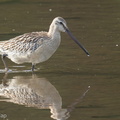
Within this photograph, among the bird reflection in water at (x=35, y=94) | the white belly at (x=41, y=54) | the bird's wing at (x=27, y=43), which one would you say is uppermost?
the bird's wing at (x=27, y=43)

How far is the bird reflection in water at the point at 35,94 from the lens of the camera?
10.3 m

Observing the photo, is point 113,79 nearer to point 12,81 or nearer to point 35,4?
point 12,81

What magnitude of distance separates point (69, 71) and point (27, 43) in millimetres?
1034

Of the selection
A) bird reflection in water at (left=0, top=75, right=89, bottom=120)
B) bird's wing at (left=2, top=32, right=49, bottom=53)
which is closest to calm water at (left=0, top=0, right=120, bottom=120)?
bird reflection in water at (left=0, top=75, right=89, bottom=120)

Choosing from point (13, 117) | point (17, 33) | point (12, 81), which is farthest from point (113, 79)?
point (17, 33)

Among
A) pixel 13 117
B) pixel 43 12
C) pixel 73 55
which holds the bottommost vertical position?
pixel 13 117

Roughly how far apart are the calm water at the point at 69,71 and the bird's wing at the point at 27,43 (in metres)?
0.47

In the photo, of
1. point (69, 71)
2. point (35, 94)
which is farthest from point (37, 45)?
point (35, 94)

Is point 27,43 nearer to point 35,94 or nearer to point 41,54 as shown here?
point 41,54

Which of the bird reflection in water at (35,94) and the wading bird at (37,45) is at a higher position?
the wading bird at (37,45)

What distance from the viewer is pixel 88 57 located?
14.2 m

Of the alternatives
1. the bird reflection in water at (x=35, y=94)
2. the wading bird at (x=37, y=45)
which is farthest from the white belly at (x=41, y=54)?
the bird reflection in water at (x=35, y=94)

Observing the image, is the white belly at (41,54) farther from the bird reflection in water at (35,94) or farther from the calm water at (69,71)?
the bird reflection in water at (35,94)

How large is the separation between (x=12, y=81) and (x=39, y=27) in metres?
5.64
